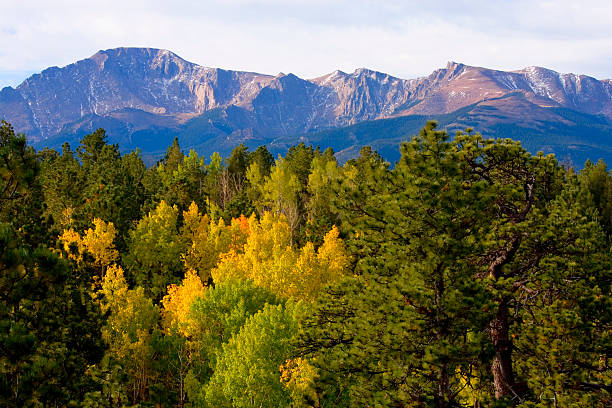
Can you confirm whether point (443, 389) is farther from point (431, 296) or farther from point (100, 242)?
point (100, 242)

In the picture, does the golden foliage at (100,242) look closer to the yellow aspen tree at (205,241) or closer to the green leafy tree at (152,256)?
the green leafy tree at (152,256)

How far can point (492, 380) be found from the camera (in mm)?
15492

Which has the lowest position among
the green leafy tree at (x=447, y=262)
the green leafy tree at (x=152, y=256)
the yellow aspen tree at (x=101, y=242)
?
the green leafy tree at (x=152, y=256)

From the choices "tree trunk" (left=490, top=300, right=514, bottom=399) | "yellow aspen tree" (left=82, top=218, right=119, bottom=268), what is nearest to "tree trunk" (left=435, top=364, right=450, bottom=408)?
"tree trunk" (left=490, top=300, right=514, bottom=399)

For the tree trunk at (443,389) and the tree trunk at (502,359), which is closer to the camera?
the tree trunk at (443,389)

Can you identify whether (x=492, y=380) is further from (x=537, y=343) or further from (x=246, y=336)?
(x=246, y=336)

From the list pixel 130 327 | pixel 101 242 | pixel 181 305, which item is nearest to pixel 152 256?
pixel 101 242

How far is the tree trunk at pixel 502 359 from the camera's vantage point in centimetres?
1470

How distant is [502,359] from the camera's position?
14.7 meters

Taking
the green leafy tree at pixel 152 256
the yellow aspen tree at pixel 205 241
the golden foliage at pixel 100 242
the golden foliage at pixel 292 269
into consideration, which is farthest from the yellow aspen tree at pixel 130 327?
the yellow aspen tree at pixel 205 241

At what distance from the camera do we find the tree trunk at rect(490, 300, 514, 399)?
48.2 feet

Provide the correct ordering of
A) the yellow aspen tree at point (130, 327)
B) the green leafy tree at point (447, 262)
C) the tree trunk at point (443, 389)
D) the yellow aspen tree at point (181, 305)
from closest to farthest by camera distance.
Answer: the tree trunk at point (443, 389), the green leafy tree at point (447, 262), the yellow aspen tree at point (130, 327), the yellow aspen tree at point (181, 305)

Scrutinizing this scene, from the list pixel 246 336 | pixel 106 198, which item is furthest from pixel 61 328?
pixel 106 198

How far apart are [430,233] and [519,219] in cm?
351
